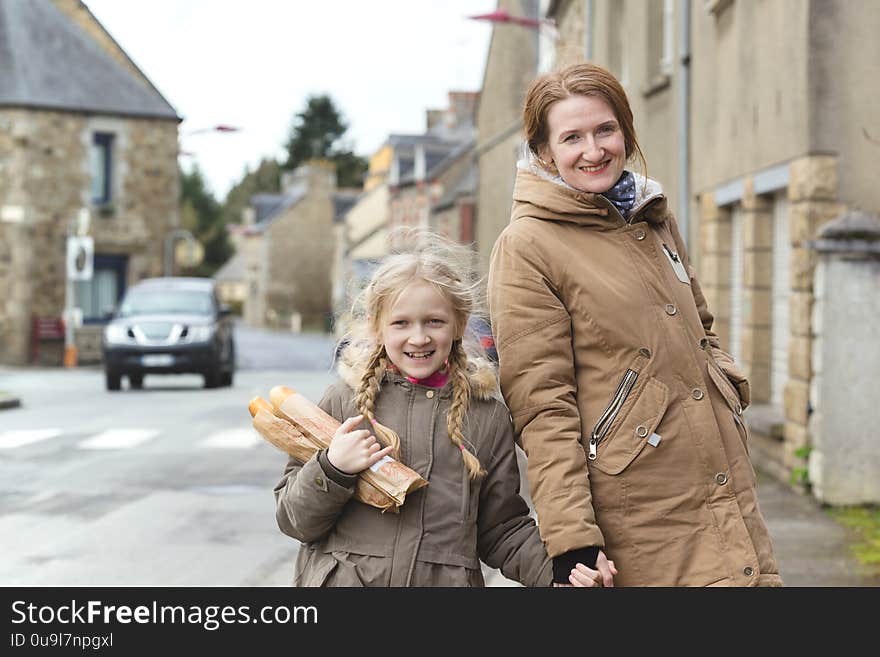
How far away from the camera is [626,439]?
8.18ft

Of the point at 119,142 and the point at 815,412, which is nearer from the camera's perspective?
the point at 815,412

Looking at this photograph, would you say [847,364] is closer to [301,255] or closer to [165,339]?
[165,339]

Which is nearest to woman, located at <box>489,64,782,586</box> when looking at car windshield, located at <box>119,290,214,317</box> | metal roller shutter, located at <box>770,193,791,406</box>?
metal roller shutter, located at <box>770,193,791,406</box>

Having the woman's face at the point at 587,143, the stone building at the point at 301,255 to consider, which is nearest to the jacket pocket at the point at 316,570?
the woman's face at the point at 587,143

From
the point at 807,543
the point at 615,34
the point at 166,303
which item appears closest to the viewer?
the point at 807,543

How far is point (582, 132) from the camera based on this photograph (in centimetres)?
263

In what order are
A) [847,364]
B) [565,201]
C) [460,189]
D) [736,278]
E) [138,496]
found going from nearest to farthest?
[565,201], [847,364], [138,496], [736,278], [460,189]

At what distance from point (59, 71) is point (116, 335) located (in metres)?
14.5

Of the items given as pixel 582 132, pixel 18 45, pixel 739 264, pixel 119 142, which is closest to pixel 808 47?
pixel 739 264

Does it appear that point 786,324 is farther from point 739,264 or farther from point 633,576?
point 633,576

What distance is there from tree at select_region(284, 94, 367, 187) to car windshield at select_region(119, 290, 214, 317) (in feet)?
231

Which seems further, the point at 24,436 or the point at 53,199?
the point at 53,199

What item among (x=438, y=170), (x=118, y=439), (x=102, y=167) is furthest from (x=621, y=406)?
(x=438, y=170)
